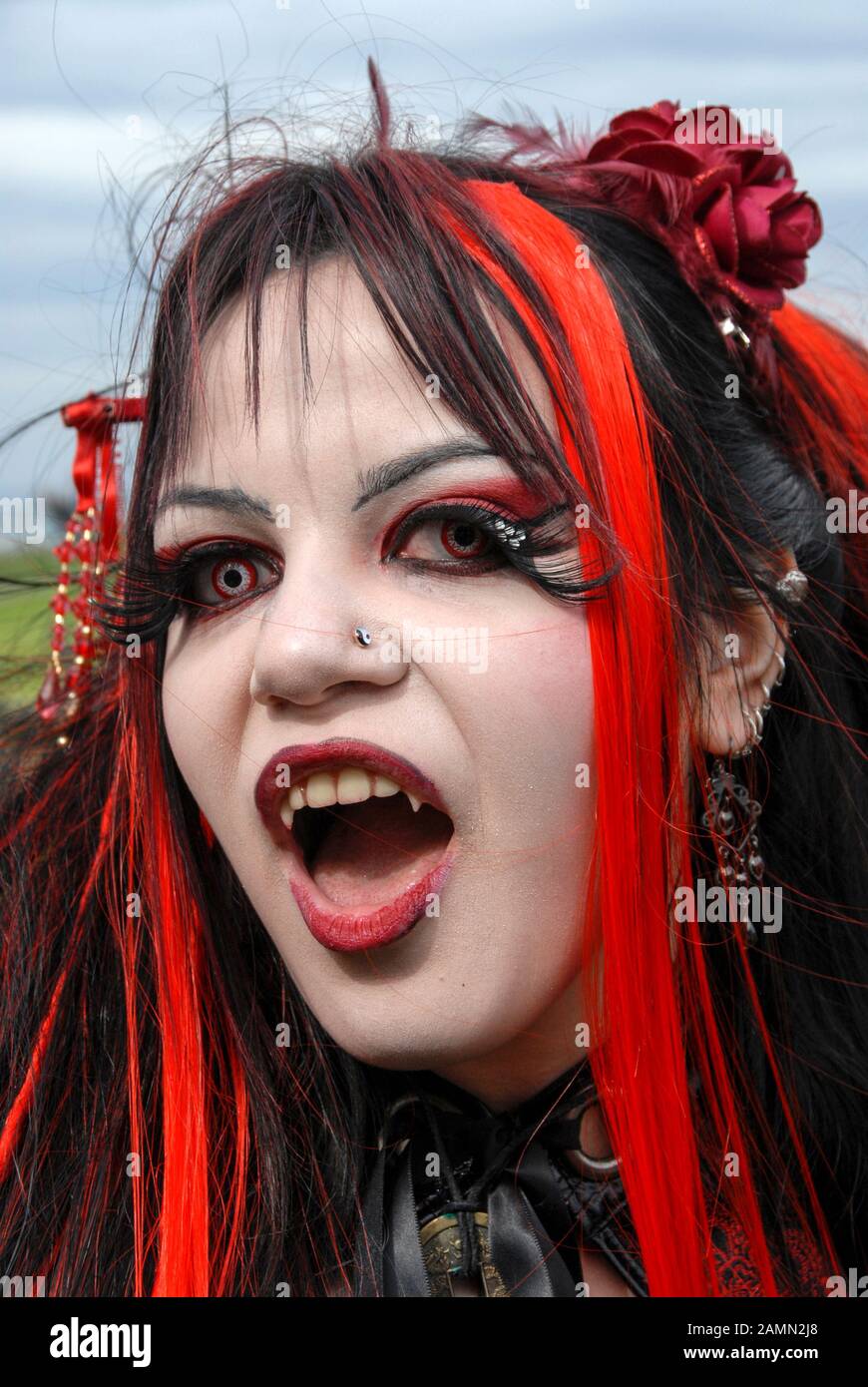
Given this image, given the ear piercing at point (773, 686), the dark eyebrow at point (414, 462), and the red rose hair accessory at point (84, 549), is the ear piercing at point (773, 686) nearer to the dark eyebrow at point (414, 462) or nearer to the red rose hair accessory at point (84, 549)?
the dark eyebrow at point (414, 462)

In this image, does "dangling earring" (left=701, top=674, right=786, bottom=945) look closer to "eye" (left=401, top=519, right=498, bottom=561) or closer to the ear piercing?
the ear piercing

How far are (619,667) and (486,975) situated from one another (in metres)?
0.36

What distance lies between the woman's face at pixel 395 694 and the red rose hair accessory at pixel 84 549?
1.60 ft

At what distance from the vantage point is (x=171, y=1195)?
66.7 inches

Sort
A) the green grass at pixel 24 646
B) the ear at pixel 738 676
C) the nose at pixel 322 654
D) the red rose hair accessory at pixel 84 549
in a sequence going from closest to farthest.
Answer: the nose at pixel 322 654 → the ear at pixel 738 676 → the red rose hair accessory at pixel 84 549 → the green grass at pixel 24 646

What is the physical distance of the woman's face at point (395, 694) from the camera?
1.46 meters

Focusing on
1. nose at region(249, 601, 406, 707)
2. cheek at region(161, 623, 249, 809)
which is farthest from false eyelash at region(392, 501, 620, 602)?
cheek at region(161, 623, 249, 809)

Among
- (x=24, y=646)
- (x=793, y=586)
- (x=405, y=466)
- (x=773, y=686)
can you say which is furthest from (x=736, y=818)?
(x=24, y=646)

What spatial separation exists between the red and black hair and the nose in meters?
0.19

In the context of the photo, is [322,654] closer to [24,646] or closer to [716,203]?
[716,203]

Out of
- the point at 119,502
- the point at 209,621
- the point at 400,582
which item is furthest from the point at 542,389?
the point at 119,502

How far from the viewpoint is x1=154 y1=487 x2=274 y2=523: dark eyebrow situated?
5.00 feet

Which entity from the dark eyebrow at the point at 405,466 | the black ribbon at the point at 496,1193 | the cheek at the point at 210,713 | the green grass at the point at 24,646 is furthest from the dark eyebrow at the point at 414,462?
the green grass at the point at 24,646

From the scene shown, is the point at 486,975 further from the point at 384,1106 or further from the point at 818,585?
the point at 818,585
